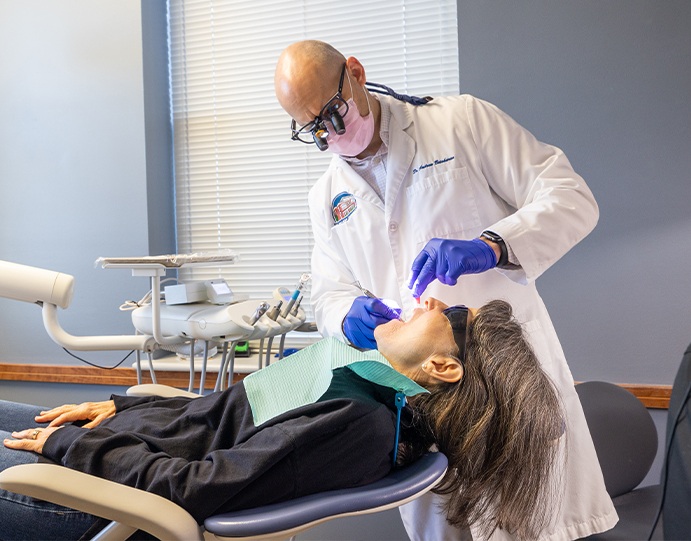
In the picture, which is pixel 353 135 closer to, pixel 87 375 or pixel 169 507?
pixel 169 507

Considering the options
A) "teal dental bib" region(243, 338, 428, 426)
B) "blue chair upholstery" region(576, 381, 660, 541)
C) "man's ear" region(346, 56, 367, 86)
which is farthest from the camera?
"blue chair upholstery" region(576, 381, 660, 541)

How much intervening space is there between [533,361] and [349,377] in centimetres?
36

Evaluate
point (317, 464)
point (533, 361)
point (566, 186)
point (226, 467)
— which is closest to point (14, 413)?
point (226, 467)

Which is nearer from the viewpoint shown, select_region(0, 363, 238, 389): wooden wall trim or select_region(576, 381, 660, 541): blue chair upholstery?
select_region(576, 381, 660, 541): blue chair upholstery

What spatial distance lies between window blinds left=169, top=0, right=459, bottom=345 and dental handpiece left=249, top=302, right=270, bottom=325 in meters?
0.76

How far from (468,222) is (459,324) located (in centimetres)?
34

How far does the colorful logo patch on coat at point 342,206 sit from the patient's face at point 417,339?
402 mm

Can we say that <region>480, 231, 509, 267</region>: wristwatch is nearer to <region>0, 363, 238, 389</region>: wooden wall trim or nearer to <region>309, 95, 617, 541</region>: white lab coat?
<region>309, 95, 617, 541</region>: white lab coat

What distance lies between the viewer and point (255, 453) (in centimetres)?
103

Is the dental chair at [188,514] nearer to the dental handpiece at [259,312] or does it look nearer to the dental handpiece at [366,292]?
the dental handpiece at [366,292]

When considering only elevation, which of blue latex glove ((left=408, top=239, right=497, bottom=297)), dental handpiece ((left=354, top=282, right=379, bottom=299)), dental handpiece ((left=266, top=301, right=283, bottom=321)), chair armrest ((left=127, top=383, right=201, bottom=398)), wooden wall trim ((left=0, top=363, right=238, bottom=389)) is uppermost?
blue latex glove ((left=408, top=239, right=497, bottom=297))

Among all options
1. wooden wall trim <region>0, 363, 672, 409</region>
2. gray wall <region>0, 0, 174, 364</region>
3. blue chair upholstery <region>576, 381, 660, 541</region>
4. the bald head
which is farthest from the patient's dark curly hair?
gray wall <region>0, 0, 174, 364</region>

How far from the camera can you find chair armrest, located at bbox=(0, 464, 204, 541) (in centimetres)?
94

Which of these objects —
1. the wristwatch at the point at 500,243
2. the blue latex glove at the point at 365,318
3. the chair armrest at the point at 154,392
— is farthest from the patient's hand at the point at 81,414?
the wristwatch at the point at 500,243
